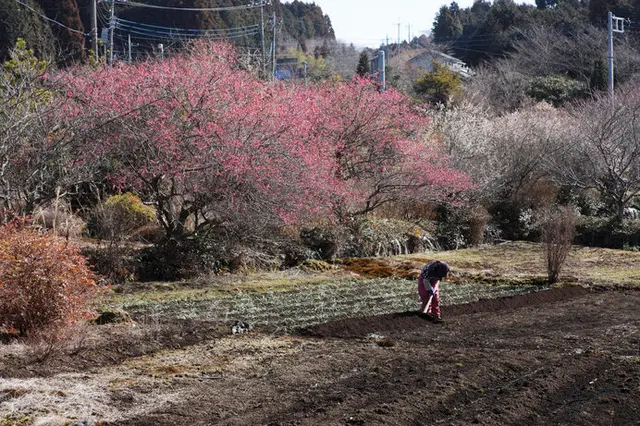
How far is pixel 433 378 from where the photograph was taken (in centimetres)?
684

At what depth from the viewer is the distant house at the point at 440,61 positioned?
49531mm

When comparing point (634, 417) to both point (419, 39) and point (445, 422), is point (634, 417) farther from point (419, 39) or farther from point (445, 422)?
point (419, 39)

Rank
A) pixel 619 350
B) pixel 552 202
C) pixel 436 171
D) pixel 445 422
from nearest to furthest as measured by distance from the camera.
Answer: pixel 445 422 < pixel 619 350 < pixel 436 171 < pixel 552 202

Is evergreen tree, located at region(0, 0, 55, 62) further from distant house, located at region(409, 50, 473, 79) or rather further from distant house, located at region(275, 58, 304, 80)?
distant house, located at region(409, 50, 473, 79)

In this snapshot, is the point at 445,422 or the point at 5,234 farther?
the point at 5,234

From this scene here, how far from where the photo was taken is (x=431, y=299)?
9867 mm

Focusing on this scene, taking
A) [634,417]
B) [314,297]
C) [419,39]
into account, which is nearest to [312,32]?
[419,39]

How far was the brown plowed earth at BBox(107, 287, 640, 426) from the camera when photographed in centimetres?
588

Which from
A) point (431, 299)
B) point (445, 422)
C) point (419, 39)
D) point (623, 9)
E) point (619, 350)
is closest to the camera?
point (445, 422)

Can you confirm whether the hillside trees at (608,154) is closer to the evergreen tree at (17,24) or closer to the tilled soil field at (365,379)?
the tilled soil field at (365,379)

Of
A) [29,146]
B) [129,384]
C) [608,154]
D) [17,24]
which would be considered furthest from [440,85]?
[129,384]

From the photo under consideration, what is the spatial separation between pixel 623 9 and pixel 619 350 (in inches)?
1845

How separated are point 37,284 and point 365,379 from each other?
337cm

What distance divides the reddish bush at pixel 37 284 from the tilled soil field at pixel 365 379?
634mm
